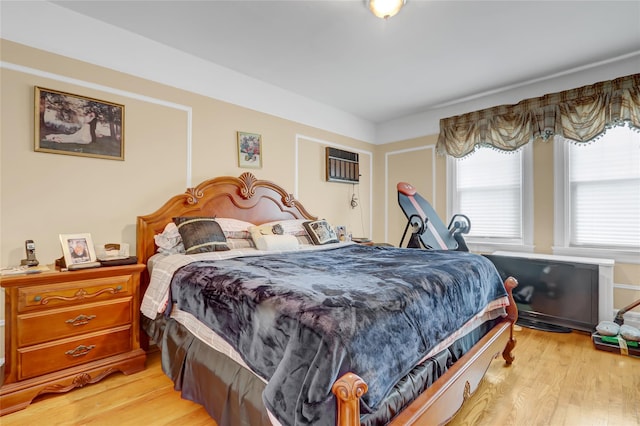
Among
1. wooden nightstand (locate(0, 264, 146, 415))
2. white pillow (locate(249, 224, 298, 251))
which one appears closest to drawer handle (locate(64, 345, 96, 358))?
wooden nightstand (locate(0, 264, 146, 415))

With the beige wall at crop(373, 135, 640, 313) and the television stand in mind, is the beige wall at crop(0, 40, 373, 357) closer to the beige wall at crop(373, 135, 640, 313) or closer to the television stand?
the beige wall at crop(373, 135, 640, 313)

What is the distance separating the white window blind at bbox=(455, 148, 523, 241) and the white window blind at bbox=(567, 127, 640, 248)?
0.53 m

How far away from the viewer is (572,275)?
2982 millimetres

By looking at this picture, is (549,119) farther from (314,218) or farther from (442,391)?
(442,391)

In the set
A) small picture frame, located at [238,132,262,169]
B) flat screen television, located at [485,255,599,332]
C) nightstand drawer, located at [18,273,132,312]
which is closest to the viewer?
nightstand drawer, located at [18,273,132,312]

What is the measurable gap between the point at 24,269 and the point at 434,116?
15.3 ft

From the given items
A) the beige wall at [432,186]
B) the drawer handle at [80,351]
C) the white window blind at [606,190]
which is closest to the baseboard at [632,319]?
the beige wall at [432,186]

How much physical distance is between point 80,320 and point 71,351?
191 mm

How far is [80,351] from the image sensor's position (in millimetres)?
1947

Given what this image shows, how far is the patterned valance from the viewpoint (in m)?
2.95

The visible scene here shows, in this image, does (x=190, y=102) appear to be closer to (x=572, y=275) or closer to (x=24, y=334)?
(x=24, y=334)

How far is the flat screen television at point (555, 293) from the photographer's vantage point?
2.89 meters

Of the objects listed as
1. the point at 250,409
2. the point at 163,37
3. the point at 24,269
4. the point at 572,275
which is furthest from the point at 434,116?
the point at 24,269

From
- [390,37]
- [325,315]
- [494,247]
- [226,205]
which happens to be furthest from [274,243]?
[494,247]
